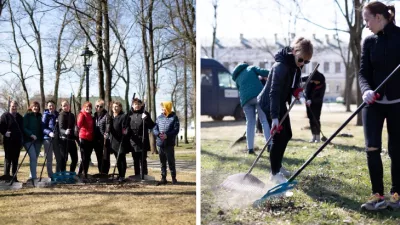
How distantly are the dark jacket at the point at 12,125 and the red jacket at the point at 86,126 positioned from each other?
0.46 m

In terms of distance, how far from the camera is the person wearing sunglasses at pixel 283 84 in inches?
150

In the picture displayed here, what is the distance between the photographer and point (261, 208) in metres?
3.75

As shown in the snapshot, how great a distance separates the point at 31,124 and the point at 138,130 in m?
0.85

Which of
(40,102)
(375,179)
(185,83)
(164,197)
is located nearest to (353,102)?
(375,179)

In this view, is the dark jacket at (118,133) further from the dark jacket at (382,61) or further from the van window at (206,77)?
the dark jacket at (382,61)

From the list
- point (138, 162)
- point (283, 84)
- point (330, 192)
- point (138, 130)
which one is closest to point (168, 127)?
point (138, 130)

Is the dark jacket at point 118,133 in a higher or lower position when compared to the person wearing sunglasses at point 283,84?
lower

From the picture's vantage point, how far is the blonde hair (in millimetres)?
3787

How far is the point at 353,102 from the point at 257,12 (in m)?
1.03

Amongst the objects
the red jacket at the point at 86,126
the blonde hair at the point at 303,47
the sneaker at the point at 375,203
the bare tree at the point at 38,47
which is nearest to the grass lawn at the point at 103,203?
the red jacket at the point at 86,126

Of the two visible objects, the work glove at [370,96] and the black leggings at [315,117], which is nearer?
the work glove at [370,96]

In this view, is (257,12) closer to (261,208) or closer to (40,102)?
(261,208)

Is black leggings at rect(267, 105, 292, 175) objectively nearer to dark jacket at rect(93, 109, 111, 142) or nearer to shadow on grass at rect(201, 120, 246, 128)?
shadow on grass at rect(201, 120, 246, 128)

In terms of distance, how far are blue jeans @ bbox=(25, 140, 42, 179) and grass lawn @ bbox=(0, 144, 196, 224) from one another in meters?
0.04
